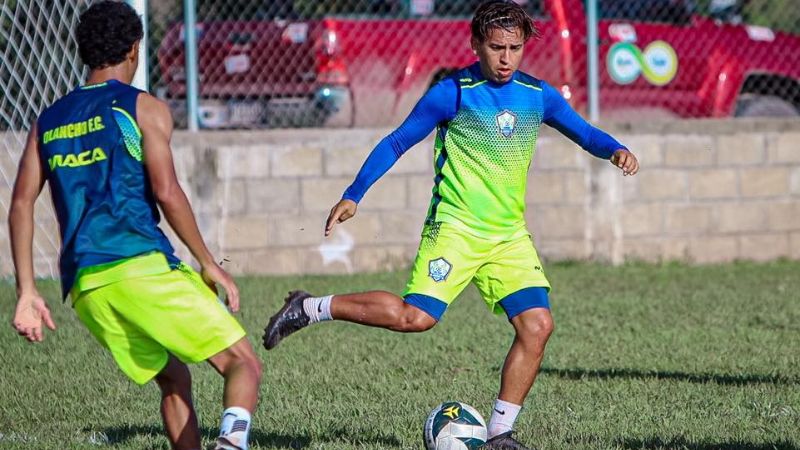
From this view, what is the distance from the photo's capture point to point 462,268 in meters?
5.49

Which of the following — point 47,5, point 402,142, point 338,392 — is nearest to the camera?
point 402,142

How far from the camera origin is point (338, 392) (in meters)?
6.68

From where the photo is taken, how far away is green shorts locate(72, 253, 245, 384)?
171 inches

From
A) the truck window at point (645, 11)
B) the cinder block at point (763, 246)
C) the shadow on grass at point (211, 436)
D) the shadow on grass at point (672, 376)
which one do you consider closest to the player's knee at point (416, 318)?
the shadow on grass at point (211, 436)

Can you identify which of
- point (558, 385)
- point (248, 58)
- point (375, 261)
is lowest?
point (375, 261)

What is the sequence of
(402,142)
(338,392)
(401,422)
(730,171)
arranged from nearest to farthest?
(402,142), (401,422), (338,392), (730,171)

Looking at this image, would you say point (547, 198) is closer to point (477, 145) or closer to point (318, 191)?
point (318, 191)

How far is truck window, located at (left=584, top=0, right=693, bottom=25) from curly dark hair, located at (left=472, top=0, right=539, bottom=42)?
6.29 meters

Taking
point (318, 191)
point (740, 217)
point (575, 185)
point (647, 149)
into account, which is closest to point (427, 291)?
point (318, 191)

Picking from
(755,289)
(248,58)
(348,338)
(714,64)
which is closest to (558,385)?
(348,338)

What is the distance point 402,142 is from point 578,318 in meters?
3.64

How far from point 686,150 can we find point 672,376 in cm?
485

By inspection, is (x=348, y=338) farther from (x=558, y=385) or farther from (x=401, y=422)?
(x=401, y=422)

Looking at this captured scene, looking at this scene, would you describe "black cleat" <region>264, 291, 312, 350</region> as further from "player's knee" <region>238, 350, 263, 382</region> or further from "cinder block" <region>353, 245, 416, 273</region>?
"cinder block" <region>353, 245, 416, 273</region>
